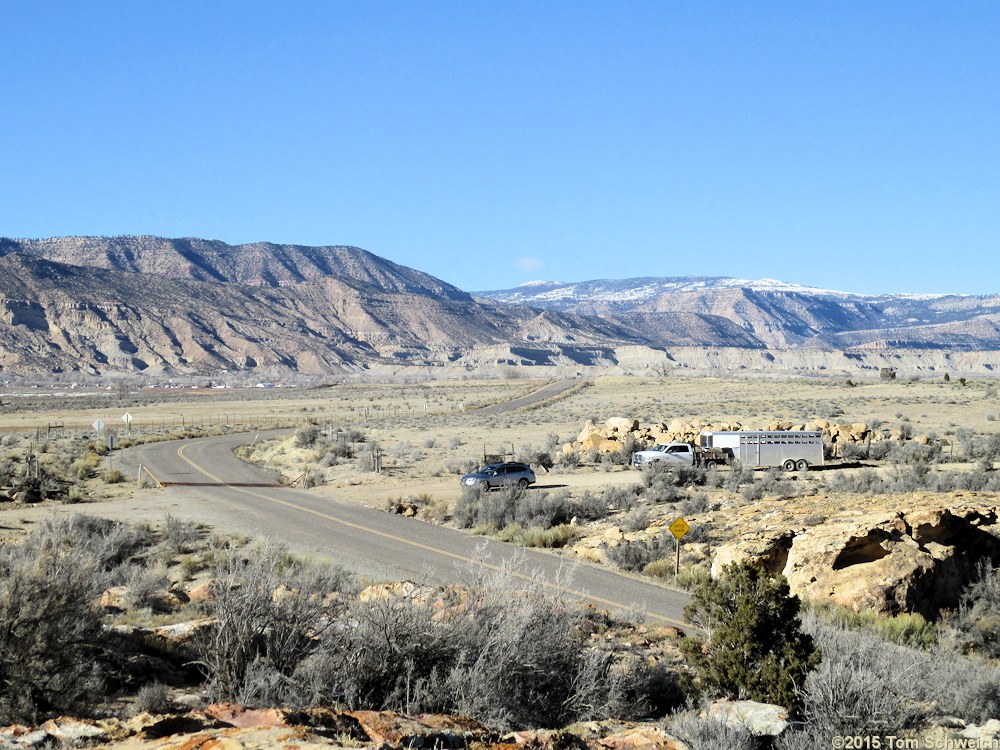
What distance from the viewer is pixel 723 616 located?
Result: 389 inches

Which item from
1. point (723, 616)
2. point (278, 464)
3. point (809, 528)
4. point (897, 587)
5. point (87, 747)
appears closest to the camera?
point (87, 747)

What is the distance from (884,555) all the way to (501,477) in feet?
54.2

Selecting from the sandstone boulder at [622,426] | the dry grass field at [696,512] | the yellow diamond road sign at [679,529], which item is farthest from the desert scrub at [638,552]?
the sandstone boulder at [622,426]

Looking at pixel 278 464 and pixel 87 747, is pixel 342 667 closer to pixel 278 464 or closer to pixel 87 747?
pixel 87 747

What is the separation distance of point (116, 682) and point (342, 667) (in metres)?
2.30

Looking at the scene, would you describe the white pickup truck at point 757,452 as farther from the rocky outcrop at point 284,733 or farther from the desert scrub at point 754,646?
the rocky outcrop at point 284,733

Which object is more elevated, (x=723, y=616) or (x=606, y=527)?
(x=723, y=616)

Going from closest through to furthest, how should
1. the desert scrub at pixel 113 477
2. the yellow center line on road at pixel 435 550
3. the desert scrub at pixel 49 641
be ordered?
the desert scrub at pixel 49 641 < the yellow center line on road at pixel 435 550 < the desert scrub at pixel 113 477

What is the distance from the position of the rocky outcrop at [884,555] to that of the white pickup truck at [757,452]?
15.1 m

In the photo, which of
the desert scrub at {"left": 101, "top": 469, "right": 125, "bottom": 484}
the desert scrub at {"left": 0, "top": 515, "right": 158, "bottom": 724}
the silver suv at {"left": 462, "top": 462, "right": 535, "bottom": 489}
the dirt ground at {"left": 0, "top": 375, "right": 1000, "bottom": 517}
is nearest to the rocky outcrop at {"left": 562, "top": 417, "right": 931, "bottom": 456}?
the dirt ground at {"left": 0, "top": 375, "right": 1000, "bottom": 517}

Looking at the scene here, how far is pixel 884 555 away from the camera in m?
16.2

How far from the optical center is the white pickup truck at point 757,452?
113 ft

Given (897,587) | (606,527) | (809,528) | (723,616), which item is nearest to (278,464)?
(606,527)

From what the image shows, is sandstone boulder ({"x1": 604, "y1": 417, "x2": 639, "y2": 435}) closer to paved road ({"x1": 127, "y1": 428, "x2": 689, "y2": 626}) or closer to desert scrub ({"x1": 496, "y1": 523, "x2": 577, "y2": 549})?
paved road ({"x1": 127, "y1": 428, "x2": 689, "y2": 626})
